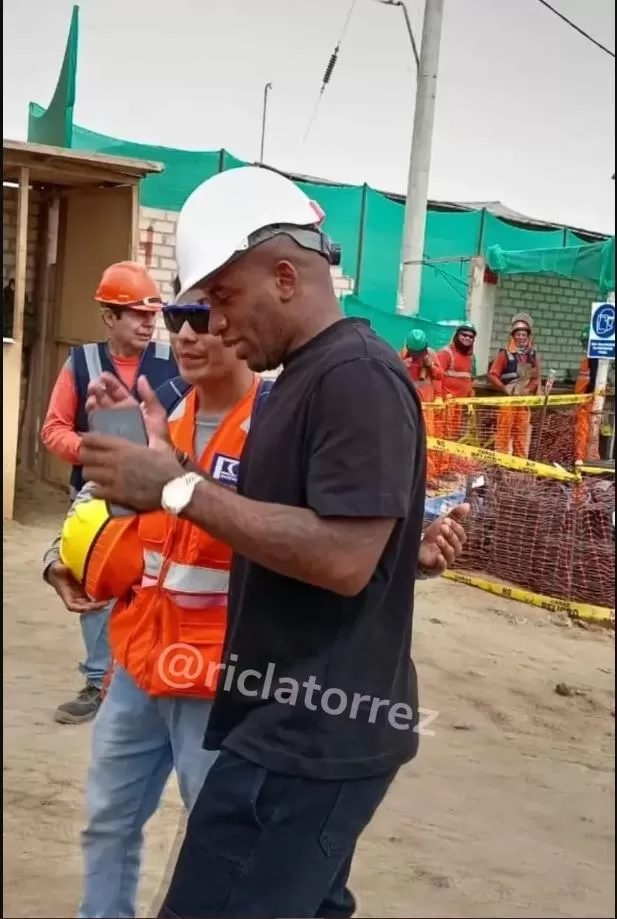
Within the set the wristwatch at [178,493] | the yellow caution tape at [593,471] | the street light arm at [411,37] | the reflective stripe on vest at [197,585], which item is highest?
the street light arm at [411,37]

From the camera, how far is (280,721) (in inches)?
73.0

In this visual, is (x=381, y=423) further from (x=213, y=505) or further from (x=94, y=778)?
(x=94, y=778)

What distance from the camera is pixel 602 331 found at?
342 inches

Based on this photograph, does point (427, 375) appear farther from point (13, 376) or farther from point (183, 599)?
point (183, 599)

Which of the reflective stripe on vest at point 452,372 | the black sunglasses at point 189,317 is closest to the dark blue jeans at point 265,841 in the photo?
the black sunglasses at point 189,317

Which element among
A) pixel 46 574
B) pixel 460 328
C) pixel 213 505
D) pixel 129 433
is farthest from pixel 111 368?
pixel 460 328

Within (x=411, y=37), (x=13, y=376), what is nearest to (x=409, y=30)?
(x=411, y=37)

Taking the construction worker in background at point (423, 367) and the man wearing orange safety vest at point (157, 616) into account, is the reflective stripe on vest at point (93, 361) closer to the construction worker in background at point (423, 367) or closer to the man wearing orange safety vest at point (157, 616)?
the man wearing orange safety vest at point (157, 616)

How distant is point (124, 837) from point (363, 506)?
1335mm

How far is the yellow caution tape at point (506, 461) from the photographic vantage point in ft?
23.6

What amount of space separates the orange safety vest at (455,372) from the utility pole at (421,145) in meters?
1.52

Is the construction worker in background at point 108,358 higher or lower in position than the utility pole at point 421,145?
lower

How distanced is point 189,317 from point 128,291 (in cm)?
190

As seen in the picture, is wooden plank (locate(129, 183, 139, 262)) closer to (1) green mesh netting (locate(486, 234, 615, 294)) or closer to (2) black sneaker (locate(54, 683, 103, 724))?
(2) black sneaker (locate(54, 683, 103, 724))
